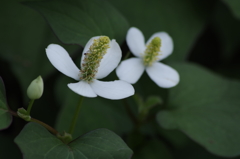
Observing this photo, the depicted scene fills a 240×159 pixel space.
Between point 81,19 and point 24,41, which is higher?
point 81,19

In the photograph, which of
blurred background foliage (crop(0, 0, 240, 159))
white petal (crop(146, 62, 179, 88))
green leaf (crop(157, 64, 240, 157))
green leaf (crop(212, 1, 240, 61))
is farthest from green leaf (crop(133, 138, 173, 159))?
green leaf (crop(212, 1, 240, 61))

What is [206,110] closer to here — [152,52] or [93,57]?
[152,52]

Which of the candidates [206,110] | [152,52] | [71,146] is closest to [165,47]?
[152,52]

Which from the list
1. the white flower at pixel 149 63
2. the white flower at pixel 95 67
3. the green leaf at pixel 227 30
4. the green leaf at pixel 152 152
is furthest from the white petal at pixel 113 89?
the green leaf at pixel 227 30

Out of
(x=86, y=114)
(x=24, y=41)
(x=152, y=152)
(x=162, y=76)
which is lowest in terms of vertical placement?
(x=152, y=152)

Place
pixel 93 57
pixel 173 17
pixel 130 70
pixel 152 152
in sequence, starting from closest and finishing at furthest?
pixel 93 57 < pixel 130 70 < pixel 152 152 < pixel 173 17

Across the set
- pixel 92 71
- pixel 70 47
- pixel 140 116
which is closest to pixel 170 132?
pixel 140 116

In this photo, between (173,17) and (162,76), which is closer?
(162,76)

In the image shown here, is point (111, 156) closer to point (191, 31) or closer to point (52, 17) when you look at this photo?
point (52, 17)
